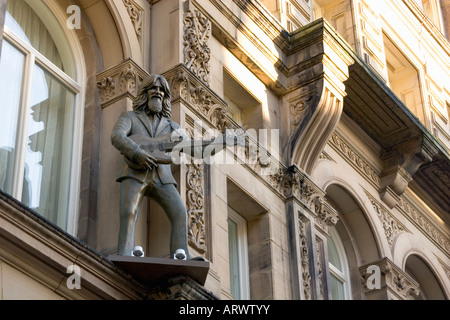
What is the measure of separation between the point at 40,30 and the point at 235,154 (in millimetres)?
3267

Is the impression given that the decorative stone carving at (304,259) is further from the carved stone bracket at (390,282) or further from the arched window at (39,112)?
the arched window at (39,112)

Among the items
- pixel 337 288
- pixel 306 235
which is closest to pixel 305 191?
pixel 306 235

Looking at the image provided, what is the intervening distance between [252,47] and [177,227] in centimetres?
499

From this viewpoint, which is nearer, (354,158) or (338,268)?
(338,268)

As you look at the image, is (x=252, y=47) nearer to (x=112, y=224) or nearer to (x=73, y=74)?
(x=73, y=74)

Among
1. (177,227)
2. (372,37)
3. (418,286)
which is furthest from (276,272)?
(372,37)

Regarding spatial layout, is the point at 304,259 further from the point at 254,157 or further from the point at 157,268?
the point at 157,268

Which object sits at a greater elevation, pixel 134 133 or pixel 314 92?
pixel 314 92

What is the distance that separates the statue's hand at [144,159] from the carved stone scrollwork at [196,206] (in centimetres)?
111

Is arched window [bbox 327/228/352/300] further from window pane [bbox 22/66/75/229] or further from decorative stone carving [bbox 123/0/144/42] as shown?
window pane [bbox 22/66/75/229]

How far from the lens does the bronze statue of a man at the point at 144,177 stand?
513 inches

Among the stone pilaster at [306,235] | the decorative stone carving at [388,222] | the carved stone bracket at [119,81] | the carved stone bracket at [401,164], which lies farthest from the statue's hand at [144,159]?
the carved stone bracket at [401,164]

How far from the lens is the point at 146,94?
13977mm
